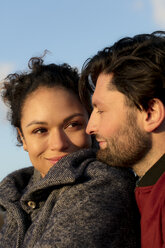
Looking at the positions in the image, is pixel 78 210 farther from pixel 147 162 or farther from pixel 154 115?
pixel 154 115

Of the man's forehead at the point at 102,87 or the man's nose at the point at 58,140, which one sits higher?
the man's forehead at the point at 102,87

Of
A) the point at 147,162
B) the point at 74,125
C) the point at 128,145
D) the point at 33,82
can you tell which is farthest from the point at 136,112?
the point at 33,82

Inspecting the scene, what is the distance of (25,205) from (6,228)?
297mm

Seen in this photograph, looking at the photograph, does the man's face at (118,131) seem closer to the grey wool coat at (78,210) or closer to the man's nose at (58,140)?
the grey wool coat at (78,210)

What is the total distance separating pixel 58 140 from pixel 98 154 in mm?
408

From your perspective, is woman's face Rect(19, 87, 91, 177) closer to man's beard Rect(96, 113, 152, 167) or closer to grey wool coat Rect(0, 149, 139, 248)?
grey wool coat Rect(0, 149, 139, 248)

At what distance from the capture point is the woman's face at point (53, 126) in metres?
3.43

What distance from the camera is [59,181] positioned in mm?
3016

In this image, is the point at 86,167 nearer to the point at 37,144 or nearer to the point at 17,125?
the point at 37,144

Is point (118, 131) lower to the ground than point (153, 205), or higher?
higher

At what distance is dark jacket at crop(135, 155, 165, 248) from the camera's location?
2.41 m

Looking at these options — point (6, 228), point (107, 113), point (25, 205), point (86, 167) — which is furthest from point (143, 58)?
point (6, 228)

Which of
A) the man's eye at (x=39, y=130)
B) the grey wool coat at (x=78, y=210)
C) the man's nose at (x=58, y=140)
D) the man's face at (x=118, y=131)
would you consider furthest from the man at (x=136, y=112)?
the man's eye at (x=39, y=130)

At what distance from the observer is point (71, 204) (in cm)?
284
